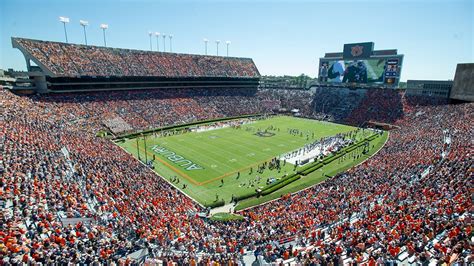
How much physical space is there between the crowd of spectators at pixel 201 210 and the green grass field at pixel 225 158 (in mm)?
3274

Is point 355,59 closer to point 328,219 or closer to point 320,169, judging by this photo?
point 320,169

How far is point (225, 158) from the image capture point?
121 feet

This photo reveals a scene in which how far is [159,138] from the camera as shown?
4569 cm

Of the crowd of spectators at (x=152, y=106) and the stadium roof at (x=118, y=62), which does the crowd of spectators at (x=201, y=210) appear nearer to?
the crowd of spectators at (x=152, y=106)

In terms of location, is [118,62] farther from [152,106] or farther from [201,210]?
[201,210]

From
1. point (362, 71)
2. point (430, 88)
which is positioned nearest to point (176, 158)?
Answer: point (362, 71)

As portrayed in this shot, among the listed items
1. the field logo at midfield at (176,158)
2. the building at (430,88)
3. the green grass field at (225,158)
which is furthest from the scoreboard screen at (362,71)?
the field logo at midfield at (176,158)

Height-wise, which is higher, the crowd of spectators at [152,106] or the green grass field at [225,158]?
the crowd of spectators at [152,106]

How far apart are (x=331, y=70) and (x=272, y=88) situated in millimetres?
25685

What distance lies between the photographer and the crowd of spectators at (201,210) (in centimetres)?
1195

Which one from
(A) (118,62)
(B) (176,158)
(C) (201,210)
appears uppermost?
(A) (118,62)

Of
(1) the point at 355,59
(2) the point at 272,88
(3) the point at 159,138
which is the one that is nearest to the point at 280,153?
(3) the point at 159,138

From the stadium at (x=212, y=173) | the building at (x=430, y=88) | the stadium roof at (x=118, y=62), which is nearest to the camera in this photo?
the stadium at (x=212, y=173)

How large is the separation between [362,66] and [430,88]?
15541 mm
